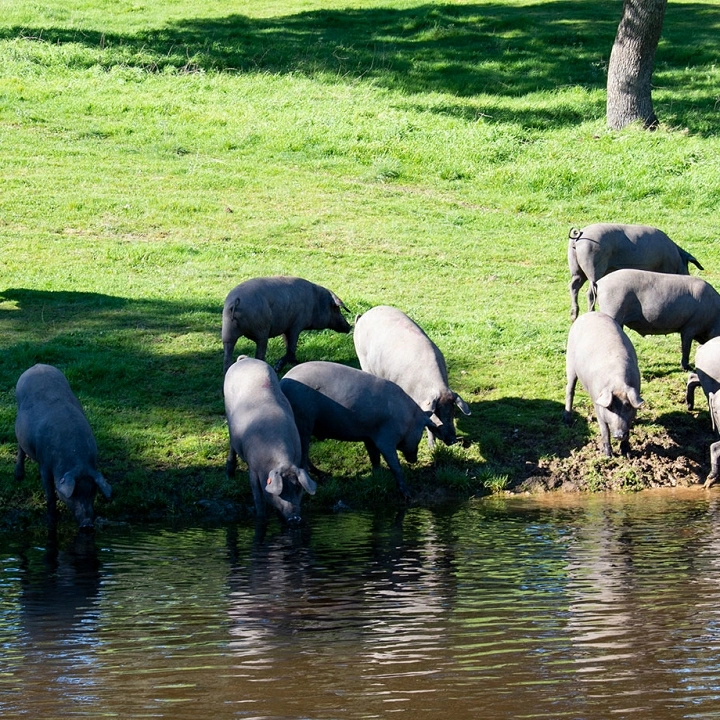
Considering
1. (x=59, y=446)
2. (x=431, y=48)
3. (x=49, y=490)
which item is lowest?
(x=49, y=490)

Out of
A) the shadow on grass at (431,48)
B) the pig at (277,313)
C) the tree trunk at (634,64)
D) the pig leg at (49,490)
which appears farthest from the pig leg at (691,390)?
the shadow on grass at (431,48)

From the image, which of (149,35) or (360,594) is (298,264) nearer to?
(360,594)

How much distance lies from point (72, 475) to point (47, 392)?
1215mm

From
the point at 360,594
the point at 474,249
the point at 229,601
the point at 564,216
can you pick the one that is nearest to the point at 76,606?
the point at 229,601

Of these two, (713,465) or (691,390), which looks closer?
(713,465)

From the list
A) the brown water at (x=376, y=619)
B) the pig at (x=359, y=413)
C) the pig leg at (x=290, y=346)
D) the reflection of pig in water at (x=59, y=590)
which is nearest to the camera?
the brown water at (x=376, y=619)

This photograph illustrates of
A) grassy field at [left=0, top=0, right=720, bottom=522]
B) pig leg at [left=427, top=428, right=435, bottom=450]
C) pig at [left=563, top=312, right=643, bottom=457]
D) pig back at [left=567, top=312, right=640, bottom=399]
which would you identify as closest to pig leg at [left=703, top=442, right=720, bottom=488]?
grassy field at [left=0, top=0, right=720, bottom=522]

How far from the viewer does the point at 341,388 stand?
36.8 feet

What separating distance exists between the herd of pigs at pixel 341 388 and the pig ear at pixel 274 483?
12mm

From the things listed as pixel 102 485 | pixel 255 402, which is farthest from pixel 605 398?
pixel 102 485

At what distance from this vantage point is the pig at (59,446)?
33.1 feet

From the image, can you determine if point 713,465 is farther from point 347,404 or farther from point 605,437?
point 347,404

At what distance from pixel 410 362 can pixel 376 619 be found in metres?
5.10

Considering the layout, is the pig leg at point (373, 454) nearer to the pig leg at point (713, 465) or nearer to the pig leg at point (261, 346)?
the pig leg at point (261, 346)
